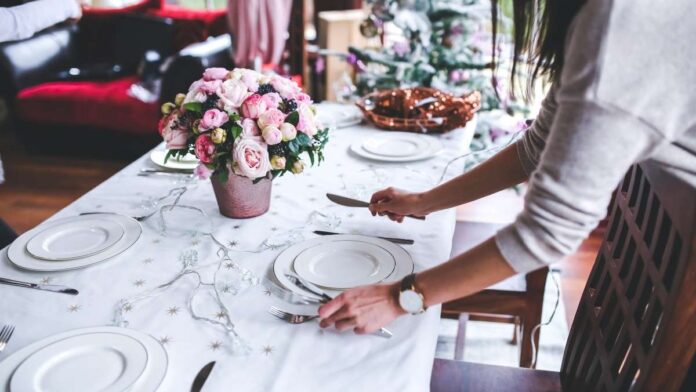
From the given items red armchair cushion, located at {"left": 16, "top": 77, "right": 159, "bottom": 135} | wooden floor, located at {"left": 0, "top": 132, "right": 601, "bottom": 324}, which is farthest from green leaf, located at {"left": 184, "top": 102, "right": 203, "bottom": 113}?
red armchair cushion, located at {"left": 16, "top": 77, "right": 159, "bottom": 135}

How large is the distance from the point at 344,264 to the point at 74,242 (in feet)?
1.77

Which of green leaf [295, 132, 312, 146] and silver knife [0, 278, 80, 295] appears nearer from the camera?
silver knife [0, 278, 80, 295]

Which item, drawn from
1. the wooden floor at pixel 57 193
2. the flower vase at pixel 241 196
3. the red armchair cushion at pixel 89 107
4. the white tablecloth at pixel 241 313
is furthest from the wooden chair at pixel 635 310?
the red armchair cushion at pixel 89 107

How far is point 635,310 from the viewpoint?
87cm

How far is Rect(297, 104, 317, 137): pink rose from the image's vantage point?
1.08 meters

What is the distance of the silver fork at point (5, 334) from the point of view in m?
0.78

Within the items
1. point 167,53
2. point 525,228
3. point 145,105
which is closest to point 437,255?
point 525,228

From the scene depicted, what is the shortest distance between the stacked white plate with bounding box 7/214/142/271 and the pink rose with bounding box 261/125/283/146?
0.32m

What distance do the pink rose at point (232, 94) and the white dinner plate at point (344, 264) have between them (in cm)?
31

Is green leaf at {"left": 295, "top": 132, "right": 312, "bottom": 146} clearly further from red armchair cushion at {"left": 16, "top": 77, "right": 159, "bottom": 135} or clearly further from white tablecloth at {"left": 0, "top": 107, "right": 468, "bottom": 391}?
red armchair cushion at {"left": 16, "top": 77, "right": 159, "bottom": 135}

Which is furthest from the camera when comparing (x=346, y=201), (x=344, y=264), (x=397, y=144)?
(x=397, y=144)

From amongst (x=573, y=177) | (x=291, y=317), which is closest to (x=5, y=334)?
(x=291, y=317)

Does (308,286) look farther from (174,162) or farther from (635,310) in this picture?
(174,162)

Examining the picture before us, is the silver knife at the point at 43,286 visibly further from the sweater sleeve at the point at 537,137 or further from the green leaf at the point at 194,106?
the sweater sleeve at the point at 537,137
